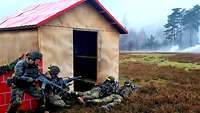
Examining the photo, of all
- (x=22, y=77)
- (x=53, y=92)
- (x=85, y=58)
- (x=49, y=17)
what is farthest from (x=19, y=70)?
(x=85, y=58)

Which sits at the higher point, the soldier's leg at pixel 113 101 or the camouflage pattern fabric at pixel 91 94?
the camouflage pattern fabric at pixel 91 94

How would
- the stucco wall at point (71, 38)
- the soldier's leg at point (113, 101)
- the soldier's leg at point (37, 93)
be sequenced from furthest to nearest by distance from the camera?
1. the stucco wall at point (71, 38)
2. the soldier's leg at point (113, 101)
3. the soldier's leg at point (37, 93)

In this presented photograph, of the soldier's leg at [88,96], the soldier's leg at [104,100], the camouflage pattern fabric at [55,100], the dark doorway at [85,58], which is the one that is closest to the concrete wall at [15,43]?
the camouflage pattern fabric at [55,100]

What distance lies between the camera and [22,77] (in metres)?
9.74

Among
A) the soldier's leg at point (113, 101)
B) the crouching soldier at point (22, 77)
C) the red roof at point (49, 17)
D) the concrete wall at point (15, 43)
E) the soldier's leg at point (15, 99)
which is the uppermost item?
the red roof at point (49, 17)

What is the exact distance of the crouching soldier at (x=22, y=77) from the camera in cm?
983

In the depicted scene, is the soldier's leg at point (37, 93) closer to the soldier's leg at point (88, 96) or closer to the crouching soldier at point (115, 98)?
the soldier's leg at point (88, 96)

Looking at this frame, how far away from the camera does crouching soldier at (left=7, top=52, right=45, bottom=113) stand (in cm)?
983

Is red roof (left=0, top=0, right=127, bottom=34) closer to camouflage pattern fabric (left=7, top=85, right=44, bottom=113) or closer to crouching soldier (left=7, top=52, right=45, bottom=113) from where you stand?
crouching soldier (left=7, top=52, right=45, bottom=113)

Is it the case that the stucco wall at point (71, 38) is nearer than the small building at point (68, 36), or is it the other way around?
the small building at point (68, 36)

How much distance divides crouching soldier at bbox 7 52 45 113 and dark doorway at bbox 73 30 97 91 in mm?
5359

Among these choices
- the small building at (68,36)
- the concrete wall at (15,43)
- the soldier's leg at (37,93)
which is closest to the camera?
the soldier's leg at (37,93)

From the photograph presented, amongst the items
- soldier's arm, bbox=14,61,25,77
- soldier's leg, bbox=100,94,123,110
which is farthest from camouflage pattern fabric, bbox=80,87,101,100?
soldier's arm, bbox=14,61,25,77

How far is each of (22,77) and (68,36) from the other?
4135 mm
